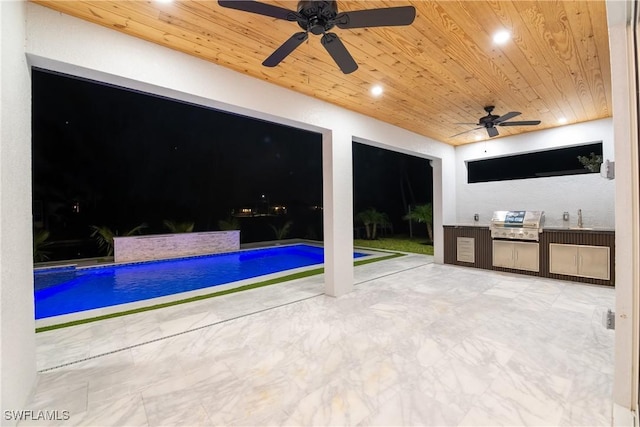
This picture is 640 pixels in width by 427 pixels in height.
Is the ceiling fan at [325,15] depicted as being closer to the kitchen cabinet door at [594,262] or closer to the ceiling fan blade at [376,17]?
the ceiling fan blade at [376,17]

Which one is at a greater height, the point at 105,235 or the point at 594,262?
the point at 105,235

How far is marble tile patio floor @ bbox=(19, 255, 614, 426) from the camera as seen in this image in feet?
5.70

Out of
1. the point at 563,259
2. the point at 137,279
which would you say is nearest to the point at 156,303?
the point at 137,279

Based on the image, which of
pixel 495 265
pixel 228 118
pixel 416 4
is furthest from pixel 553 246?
pixel 228 118

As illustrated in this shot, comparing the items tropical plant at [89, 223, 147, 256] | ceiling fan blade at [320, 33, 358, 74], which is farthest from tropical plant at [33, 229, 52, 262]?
ceiling fan blade at [320, 33, 358, 74]

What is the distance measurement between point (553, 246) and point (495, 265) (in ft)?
3.41

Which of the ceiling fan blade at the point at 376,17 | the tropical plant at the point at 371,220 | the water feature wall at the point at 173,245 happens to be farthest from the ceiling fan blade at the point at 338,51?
the tropical plant at the point at 371,220

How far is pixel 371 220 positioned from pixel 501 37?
9.69m

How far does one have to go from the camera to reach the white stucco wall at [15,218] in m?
1.54

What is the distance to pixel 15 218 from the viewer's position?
1726 millimetres

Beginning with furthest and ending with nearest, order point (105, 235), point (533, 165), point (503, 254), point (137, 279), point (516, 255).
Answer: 1. point (105, 235)
2. point (137, 279)
3. point (533, 165)
4. point (503, 254)
5. point (516, 255)

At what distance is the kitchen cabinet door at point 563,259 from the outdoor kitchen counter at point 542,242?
0.05 metres

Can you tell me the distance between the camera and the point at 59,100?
27.1 feet

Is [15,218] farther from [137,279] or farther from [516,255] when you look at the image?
[516,255]
